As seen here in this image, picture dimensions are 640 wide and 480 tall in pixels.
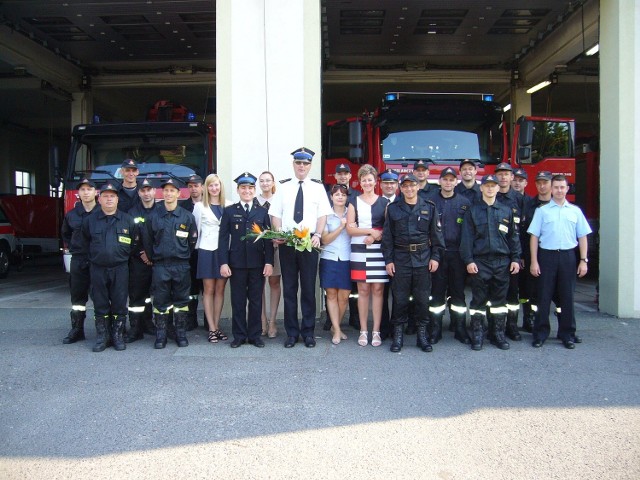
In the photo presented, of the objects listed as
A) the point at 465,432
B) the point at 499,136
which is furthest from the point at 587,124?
the point at 465,432

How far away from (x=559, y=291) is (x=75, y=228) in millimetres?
5664

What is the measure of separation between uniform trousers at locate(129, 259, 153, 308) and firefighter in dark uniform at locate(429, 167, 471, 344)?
11.2 feet

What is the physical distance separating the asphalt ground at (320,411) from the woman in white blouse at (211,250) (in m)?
0.40

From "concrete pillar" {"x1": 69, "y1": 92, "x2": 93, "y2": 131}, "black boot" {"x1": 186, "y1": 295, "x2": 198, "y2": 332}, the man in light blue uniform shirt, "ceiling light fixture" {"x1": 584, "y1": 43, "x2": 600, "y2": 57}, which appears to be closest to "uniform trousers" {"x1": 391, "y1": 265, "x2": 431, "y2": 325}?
the man in light blue uniform shirt

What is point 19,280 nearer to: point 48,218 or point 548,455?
point 48,218

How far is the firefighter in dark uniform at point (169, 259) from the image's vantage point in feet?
22.1

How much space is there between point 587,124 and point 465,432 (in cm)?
2257

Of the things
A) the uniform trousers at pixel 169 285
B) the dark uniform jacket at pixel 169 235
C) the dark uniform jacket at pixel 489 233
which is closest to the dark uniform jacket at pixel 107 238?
the dark uniform jacket at pixel 169 235

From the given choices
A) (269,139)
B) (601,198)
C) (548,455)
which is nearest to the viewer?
(548,455)

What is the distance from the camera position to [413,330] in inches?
295

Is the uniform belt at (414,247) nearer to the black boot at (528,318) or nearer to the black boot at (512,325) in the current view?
the black boot at (512,325)

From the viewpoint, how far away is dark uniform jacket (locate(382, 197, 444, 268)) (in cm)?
647

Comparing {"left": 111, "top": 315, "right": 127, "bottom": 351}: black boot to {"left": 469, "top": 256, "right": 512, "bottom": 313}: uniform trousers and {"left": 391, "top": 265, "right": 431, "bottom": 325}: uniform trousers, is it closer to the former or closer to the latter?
A: {"left": 391, "top": 265, "right": 431, "bottom": 325}: uniform trousers

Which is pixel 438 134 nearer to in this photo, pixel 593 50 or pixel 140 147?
pixel 140 147
